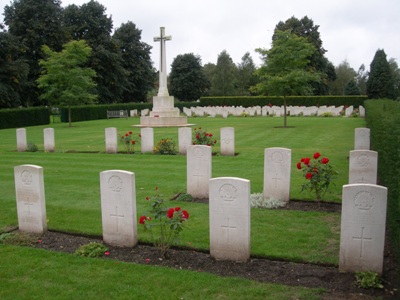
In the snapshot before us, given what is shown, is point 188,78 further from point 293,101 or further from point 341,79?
point 341,79

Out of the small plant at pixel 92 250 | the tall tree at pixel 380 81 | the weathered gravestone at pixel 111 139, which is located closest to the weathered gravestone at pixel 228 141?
the weathered gravestone at pixel 111 139

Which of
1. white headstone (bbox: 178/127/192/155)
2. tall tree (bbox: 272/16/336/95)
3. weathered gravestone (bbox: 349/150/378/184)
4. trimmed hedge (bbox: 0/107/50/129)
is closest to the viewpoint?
weathered gravestone (bbox: 349/150/378/184)

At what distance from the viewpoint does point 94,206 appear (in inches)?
304

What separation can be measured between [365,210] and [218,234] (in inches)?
70.2

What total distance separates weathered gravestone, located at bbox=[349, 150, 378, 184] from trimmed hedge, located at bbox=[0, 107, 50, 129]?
1013 inches

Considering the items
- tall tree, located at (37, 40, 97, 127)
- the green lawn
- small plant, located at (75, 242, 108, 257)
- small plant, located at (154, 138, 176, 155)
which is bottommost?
small plant, located at (75, 242, 108, 257)

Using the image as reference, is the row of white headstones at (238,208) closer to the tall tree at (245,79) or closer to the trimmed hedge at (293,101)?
the trimmed hedge at (293,101)

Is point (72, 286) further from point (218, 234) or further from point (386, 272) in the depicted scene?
point (386, 272)

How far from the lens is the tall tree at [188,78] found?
A: 203 feet

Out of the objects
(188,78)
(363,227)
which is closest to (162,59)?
(363,227)

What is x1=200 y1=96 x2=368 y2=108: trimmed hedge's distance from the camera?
4129 cm

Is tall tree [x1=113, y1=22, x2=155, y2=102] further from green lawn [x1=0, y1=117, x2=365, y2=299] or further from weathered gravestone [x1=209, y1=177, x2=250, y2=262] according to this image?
weathered gravestone [x1=209, y1=177, x2=250, y2=262]

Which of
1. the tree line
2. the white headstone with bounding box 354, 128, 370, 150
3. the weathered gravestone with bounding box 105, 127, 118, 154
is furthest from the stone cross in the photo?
the white headstone with bounding box 354, 128, 370, 150

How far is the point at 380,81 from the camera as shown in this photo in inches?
1625
